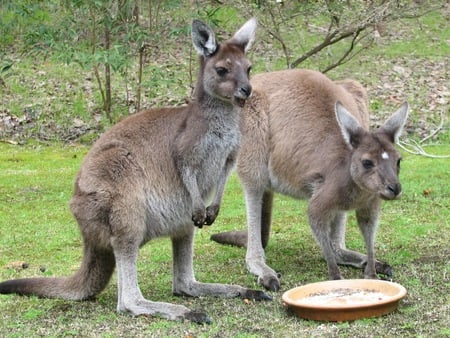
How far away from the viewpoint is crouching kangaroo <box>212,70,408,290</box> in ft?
18.3

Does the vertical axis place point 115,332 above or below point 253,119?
below

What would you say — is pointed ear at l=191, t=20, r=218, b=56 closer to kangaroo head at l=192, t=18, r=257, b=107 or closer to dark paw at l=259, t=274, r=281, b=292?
kangaroo head at l=192, t=18, r=257, b=107

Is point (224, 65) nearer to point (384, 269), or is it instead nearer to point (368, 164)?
point (368, 164)

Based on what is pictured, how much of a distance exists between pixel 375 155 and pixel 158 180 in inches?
54.9

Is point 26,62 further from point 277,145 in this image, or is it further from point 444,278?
point 444,278

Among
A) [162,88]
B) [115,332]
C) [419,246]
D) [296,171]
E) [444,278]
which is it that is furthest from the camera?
[162,88]

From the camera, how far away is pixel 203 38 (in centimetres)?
523

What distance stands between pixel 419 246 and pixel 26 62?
34.1ft

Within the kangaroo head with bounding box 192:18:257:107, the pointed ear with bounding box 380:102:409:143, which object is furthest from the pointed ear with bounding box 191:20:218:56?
the pointed ear with bounding box 380:102:409:143

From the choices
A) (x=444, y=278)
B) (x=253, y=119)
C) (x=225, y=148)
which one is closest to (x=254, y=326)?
(x=225, y=148)

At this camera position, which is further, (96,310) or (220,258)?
(220,258)

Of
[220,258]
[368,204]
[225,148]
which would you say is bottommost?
[220,258]

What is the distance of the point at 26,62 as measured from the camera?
15367 millimetres

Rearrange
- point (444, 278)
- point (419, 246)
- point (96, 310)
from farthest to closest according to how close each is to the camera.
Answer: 1. point (419, 246)
2. point (444, 278)
3. point (96, 310)
